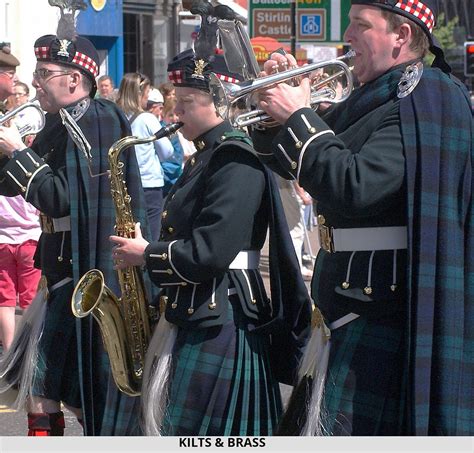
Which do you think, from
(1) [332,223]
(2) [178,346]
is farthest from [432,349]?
(2) [178,346]

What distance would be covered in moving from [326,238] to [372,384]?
17.5 inches

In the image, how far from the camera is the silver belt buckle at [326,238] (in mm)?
3514

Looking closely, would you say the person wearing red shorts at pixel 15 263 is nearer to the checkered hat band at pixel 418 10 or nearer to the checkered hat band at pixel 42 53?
the checkered hat band at pixel 42 53

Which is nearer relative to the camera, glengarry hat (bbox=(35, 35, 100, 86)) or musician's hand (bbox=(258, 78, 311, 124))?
musician's hand (bbox=(258, 78, 311, 124))

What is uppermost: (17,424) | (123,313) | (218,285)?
(218,285)

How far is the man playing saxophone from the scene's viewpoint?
4.96 m

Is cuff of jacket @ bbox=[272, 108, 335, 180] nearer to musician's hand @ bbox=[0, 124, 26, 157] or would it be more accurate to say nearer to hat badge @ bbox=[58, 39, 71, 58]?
musician's hand @ bbox=[0, 124, 26, 157]

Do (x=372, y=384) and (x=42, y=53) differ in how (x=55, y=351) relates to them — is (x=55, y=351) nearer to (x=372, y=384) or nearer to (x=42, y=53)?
(x=42, y=53)

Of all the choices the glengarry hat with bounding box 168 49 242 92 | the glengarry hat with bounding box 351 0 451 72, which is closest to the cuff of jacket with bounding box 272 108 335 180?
the glengarry hat with bounding box 351 0 451 72

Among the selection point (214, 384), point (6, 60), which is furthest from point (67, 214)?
point (6, 60)

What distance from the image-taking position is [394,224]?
11.1 ft

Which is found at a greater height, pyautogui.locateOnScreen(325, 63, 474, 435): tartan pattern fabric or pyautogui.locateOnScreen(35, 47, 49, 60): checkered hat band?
pyautogui.locateOnScreen(35, 47, 49, 60): checkered hat band

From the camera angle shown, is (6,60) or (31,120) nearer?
(31,120)

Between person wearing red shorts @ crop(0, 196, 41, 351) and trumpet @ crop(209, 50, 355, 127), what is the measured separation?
3.90 metres
